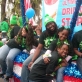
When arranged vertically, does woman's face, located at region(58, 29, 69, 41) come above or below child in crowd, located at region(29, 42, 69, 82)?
above

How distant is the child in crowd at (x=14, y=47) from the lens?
5.26 metres

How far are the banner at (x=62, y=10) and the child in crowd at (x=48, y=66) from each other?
103 centimetres

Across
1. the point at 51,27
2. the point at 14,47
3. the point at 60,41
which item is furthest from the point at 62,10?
the point at 60,41

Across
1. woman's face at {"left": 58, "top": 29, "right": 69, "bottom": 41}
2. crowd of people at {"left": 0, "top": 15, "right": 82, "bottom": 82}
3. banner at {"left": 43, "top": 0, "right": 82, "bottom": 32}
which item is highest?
banner at {"left": 43, "top": 0, "right": 82, "bottom": 32}

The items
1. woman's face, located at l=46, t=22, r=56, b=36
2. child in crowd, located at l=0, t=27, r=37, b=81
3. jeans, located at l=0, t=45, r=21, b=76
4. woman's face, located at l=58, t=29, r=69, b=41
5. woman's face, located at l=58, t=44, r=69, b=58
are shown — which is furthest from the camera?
jeans, located at l=0, t=45, r=21, b=76

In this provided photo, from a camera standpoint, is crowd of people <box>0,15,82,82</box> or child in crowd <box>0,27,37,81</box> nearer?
crowd of people <box>0,15,82,82</box>

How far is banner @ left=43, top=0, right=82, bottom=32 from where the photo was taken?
536 centimetres

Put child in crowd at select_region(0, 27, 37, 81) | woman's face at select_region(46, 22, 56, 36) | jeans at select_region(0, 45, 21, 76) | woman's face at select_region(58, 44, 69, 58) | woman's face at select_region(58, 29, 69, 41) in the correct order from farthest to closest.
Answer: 1. jeans at select_region(0, 45, 21, 76)
2. child in crowd at select_region(0, 27, 37, 81)
3. woman's face at select_region(46, 22, 56, 36)
4. woman's face at select_region(58, 29, 69, 41)
5. woman's face at select_region(58, 44, 69, 58)

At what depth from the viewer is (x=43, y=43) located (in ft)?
15.9

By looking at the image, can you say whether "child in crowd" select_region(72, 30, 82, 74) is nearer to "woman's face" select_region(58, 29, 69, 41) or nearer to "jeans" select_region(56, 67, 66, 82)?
"woman's face" select_region(58, 29, 69, 41)

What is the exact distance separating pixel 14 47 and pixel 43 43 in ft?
3.58

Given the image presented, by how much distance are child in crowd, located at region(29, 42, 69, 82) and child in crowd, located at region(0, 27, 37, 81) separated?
0.93 m

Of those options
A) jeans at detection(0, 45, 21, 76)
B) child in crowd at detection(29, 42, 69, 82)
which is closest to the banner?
child in crowd at detection(29, 42, 69, 82)

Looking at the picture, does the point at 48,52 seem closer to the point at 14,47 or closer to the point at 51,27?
the point at 51,27
